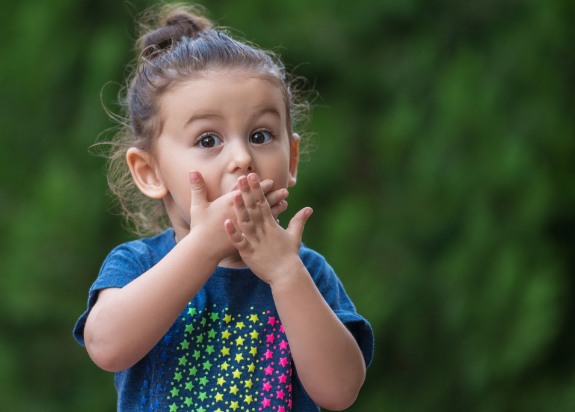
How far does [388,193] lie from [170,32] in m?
2.25

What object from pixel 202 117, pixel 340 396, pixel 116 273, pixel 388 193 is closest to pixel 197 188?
pixel 202 117

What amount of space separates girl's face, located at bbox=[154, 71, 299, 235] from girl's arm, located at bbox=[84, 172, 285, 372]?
2.7 inches

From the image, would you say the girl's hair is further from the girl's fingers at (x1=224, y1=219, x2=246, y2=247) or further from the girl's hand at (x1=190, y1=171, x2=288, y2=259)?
the girl's fingers at (x1=224, y1=219, x2=246, y2=247)

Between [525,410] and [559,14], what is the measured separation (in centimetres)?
188

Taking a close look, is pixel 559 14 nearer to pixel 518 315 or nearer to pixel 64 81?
pixel 518 315

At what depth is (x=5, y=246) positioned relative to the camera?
456cm

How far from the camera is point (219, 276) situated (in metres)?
2.41

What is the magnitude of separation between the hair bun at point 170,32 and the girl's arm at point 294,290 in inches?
24.3

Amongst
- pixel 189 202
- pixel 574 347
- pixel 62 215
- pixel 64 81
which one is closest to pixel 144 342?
pixel 189 202

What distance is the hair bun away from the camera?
265 cm

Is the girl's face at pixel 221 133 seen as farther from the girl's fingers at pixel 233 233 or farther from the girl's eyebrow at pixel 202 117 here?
→ the girl's fingers at pixel 233 233

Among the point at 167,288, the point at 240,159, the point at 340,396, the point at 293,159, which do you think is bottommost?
the point at 340,396

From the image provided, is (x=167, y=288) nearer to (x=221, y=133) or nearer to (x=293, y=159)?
(x=221, y=133)

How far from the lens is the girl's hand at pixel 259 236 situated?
2.18 metres
